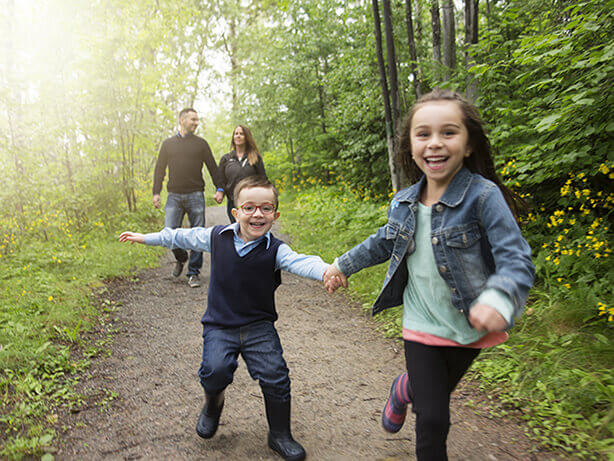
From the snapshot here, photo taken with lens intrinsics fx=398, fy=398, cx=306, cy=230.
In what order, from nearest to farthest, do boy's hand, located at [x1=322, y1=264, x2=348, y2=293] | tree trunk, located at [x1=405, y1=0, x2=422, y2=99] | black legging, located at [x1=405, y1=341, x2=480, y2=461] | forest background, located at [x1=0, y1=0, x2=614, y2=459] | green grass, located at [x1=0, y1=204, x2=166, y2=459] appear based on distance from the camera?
black legging, located at [x1=405, y1=341, x2=480, y2=461] < boy's hand, located at [x1=322, y1=264, x2=348, y2=293] < green grass, located at [x1=0, y1=204, x2=166, y2=459] < forest background, located at [x1=0, y1=0, x2=614, y2=459] < tree trunk, located at [x1=405, y1=0, x2=422, y2=99]

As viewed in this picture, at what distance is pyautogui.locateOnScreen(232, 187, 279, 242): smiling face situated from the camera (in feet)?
7.73

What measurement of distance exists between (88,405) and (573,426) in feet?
10.8

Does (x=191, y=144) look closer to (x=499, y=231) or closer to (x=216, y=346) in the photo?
(x=216, y=346)

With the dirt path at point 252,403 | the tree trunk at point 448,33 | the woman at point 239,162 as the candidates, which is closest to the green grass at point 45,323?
the dirt path at point 252,403

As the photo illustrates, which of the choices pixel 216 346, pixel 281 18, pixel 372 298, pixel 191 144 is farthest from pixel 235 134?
pixel 281 18

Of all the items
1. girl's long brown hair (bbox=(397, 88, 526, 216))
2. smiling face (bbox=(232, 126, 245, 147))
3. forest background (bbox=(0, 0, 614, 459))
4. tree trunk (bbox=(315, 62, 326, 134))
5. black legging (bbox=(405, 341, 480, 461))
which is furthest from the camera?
tree trunk (bbox=(315, 62, 326, 134))

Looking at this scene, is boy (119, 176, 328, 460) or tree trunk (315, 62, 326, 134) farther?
tree trunk (315, 62, 326, 134)

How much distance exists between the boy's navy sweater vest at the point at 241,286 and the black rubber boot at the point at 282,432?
19.7 inches

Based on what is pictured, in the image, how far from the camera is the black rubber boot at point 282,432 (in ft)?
7.54

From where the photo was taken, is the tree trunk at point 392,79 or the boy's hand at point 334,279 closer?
the boy's hand at point 334,279

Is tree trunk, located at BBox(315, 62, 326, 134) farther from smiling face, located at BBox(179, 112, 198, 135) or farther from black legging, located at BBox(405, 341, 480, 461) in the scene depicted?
black legging, located at BBox(405, 341, 480, 461)

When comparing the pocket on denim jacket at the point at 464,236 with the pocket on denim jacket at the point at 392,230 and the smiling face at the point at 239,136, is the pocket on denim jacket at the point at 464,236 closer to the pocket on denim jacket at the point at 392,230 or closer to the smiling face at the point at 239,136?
the pocket on denim jacket at the point at 392,230

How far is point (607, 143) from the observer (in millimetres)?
3676

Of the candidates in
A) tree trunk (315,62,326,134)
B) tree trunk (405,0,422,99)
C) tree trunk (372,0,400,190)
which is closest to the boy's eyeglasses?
tree trunk (372,0,400,190)
